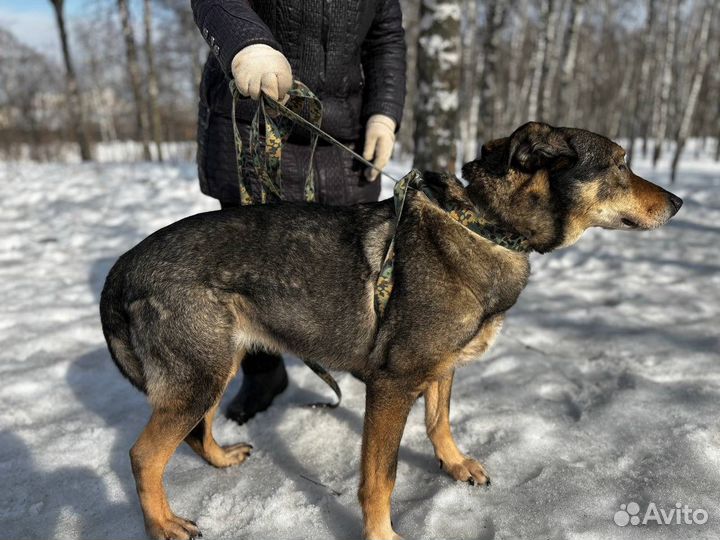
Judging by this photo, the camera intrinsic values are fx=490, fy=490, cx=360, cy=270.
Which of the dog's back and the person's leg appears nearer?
the dog's back

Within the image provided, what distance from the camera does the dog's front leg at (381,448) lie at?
2.11 meters

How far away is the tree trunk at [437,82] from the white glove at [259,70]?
441 centimetres

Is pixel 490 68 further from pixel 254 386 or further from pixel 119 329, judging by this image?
pixel 119 329

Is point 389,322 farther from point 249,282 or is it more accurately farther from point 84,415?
point 84,415

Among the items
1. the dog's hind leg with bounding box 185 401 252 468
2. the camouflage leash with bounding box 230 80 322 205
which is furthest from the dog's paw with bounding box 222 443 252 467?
the camouflage leash with bounding box 230 80 322 205

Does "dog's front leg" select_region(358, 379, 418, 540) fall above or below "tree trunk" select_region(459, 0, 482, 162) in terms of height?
below

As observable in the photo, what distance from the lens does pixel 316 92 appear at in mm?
2754

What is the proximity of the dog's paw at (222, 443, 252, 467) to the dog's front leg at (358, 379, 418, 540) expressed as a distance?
0.93m

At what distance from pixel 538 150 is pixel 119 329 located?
2.00m

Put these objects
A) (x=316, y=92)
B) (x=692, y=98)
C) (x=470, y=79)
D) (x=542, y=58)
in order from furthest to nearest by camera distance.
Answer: (x=470, y=79), (x=542, y=58), (x=692, y=98), (x=316, y=92)

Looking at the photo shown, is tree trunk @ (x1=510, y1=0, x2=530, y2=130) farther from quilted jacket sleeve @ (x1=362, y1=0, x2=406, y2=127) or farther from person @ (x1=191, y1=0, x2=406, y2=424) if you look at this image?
person @ (x1=191, y1=0, x2=406, y2=424)

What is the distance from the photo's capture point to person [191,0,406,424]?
2520 mm

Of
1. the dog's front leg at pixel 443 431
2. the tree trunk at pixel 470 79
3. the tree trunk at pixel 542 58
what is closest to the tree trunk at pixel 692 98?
the tree trunk at pixel 542 58

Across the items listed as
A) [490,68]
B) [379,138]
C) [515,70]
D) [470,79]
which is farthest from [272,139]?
[515,70]
